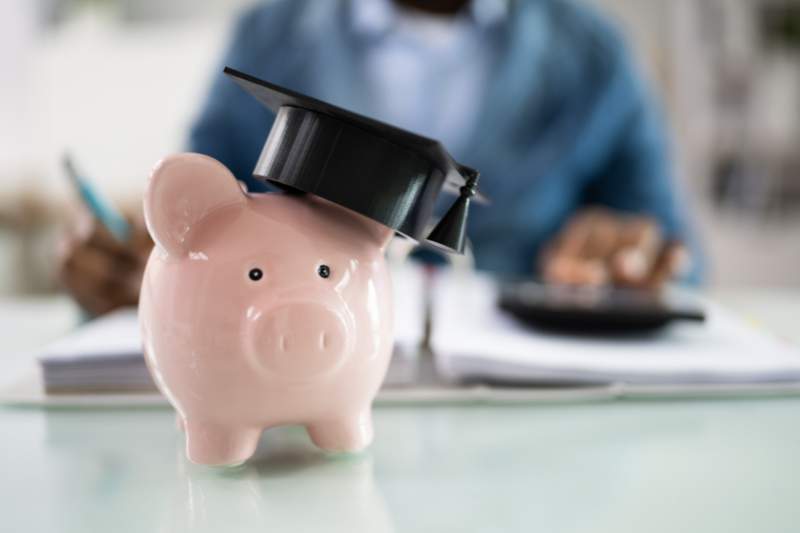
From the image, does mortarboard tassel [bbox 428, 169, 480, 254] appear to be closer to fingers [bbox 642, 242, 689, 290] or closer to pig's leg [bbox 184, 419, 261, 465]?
pig's leg [bbox 184, 419, 261, 465]

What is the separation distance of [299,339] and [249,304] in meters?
0.03

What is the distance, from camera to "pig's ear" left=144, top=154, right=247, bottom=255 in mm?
338

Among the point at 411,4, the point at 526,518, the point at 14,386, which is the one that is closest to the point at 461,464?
the point at 526,518

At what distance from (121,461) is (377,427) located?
0.14 meters

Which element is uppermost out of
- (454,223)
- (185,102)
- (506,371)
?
(454,223)

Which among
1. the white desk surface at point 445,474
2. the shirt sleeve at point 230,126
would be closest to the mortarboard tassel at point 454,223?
the white desk surface at point 445,474

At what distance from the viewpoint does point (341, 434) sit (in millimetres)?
380

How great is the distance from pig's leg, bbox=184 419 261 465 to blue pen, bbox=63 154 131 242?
0.27 meters

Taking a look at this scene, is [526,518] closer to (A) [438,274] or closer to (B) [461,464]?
(B) [461,464]

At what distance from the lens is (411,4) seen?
1.43 metres

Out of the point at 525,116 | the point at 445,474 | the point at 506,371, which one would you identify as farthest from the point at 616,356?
the point at 525,116

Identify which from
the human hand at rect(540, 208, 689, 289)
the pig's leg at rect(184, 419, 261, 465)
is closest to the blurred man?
the human hand at rect(540, 208, 689, 289)

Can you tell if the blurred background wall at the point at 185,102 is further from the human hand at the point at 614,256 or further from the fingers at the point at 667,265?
the fingers at the point at 667,265

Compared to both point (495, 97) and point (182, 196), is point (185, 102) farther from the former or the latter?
point (182, 196)
